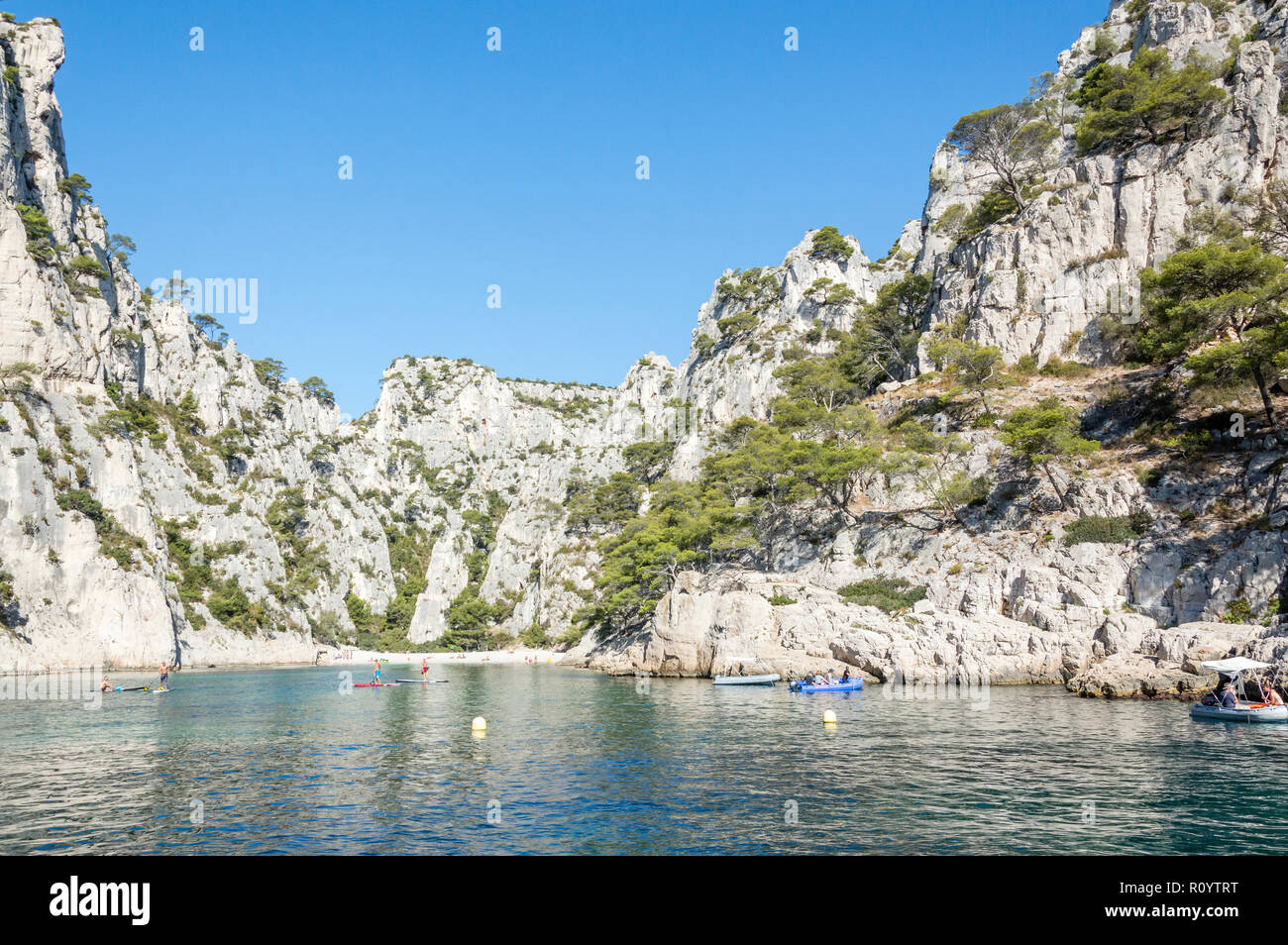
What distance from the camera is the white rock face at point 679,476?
48.7m

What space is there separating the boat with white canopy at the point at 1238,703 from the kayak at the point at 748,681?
24.8 m

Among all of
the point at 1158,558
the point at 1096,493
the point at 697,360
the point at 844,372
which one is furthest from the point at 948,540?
the point at 697,360

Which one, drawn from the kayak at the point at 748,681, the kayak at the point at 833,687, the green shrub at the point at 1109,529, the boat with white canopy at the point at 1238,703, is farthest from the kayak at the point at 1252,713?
the kayak at the point at 748,681

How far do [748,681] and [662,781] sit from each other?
3041 cm

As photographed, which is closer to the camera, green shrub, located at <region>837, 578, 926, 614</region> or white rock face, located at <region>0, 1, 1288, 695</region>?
white rock face, located at <region>0, 1, 1288, 695</region>

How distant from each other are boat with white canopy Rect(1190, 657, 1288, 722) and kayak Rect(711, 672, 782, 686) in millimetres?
24760

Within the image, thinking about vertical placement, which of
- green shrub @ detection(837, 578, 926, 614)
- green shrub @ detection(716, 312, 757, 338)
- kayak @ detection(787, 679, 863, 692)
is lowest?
kayak @ detection(787, 679, 863, 692)

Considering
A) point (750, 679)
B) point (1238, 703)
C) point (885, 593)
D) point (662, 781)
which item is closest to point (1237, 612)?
point (1238, 703)

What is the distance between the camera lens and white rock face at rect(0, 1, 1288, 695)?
4872cm

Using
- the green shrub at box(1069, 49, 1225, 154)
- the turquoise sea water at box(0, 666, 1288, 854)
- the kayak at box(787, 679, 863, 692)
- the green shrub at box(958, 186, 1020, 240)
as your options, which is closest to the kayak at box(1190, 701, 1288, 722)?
the turquoise sea water at box(0, 666, 1288, 854)

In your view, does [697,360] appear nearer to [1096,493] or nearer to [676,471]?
[676,471]

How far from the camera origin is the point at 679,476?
105 meters

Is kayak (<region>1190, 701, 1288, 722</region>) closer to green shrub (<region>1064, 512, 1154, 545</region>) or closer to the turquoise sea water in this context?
the turquoise sea water

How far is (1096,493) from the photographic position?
54.5 meters
